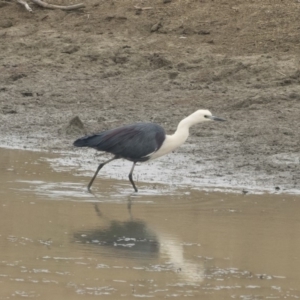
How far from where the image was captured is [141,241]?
27.1 feet

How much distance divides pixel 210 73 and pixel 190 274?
809cm

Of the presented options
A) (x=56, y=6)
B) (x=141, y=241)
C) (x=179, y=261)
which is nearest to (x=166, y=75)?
(x=56, y=6)

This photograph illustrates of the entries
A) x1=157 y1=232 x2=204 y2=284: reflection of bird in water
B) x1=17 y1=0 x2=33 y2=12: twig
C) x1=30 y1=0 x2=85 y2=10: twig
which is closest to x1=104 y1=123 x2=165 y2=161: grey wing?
x1=157 y1=232 x2=204 y2=284: reflection of bird in water

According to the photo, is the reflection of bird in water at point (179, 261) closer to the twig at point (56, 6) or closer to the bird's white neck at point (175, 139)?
the bird's white neck at point (175, 139)

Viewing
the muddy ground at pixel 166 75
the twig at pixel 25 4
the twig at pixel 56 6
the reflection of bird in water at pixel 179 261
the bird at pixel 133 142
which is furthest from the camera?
the twig at pixel 25 4

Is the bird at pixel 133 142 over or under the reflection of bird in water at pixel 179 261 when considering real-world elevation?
over

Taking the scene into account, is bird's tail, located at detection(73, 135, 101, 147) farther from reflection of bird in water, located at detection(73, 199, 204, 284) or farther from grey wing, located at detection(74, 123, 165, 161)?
reflection of bird in water, located at detection(73, 199, 204, 284)

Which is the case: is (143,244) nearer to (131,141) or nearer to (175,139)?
(131,141)

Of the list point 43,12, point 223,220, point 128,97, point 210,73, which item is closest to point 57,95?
point 128,97

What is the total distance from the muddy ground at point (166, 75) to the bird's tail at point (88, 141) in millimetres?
1367

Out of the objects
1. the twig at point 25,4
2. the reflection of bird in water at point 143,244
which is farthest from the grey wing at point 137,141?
the twig at point 25,4

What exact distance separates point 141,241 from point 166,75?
24.0 feet

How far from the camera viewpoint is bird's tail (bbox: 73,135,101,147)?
10.5m

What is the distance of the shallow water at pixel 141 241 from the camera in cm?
696
